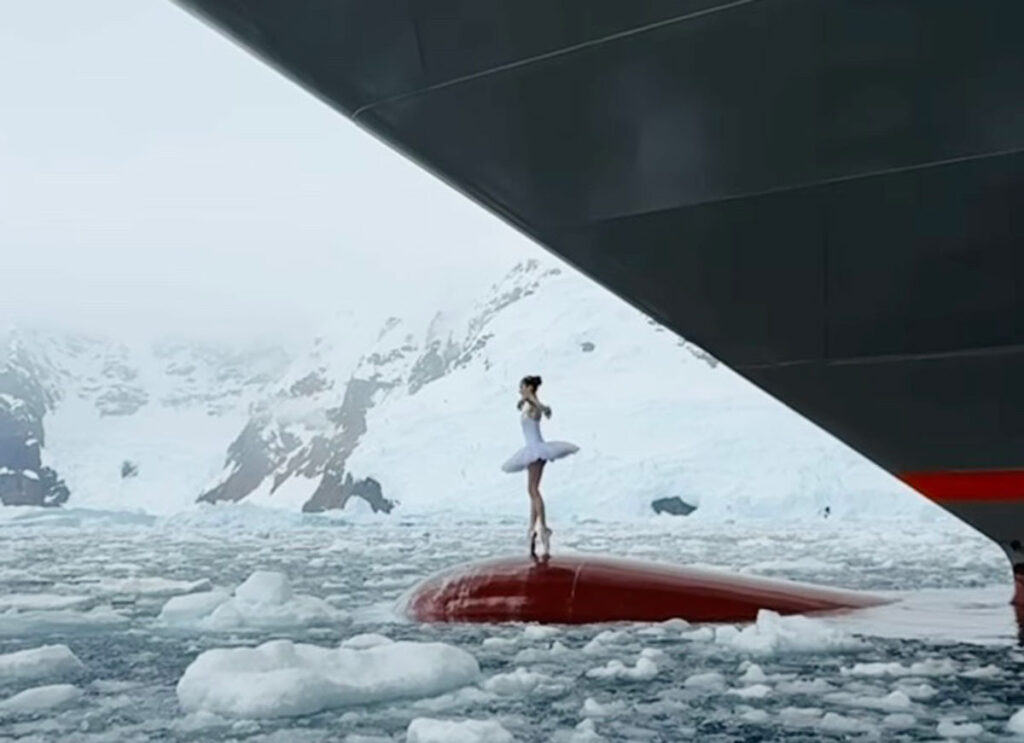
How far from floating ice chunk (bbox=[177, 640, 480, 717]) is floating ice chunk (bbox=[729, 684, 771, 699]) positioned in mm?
1083

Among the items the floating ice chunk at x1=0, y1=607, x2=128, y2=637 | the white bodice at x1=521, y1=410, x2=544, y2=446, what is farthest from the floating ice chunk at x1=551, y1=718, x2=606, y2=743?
the floating ice chunk at x1=0, y1=607, x2=128, y2=637

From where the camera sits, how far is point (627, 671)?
4.77 m

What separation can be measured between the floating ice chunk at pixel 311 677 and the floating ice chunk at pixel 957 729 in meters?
1.85

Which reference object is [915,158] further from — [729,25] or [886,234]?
[729,25]

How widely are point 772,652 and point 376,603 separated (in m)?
3.78

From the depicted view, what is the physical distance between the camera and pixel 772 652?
5387 millimetres

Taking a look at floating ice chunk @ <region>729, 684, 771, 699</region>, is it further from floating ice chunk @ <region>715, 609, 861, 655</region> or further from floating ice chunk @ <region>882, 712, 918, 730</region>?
floating ice chunk @ <region>715, 609, 861, 655</region>

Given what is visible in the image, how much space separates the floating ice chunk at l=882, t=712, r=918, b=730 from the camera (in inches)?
146

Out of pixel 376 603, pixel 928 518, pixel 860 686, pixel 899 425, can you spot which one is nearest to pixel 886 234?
pixel 899 425

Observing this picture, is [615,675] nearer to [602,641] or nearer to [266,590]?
[602,641]

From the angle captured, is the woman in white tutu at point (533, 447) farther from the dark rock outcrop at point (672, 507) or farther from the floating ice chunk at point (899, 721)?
the dark rock outcrop at point (672, 507)

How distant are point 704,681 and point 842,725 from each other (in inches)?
35.4

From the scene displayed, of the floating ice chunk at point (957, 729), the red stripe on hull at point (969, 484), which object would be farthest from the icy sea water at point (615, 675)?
the red stripe on hull at point (969, 484)

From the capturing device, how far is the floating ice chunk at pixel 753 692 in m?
4.28
